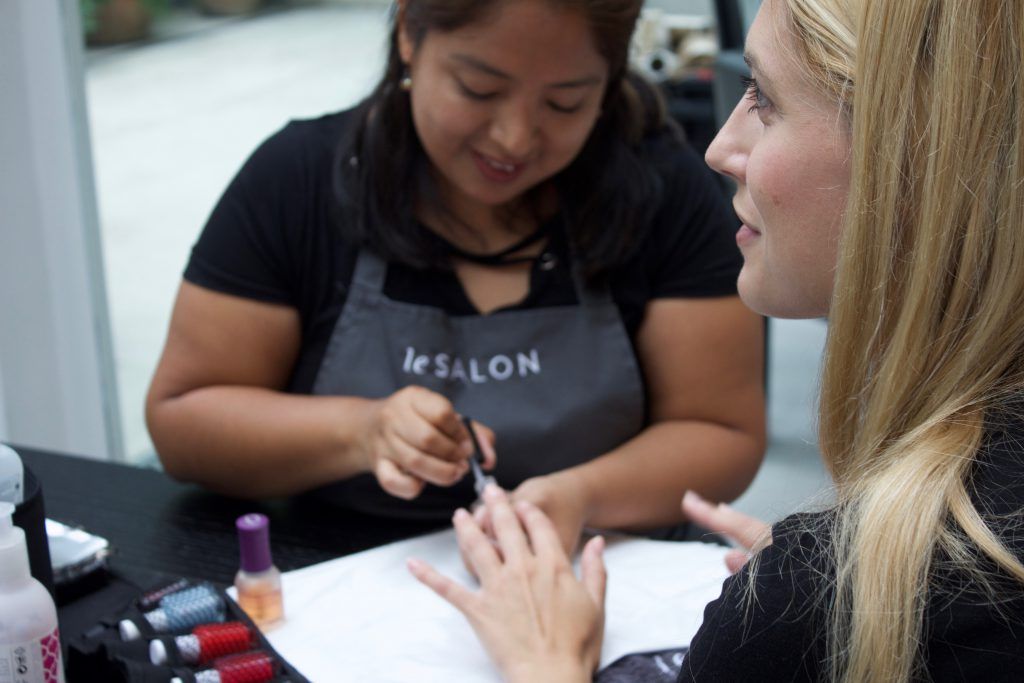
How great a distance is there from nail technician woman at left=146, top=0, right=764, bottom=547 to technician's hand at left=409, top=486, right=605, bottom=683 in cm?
11

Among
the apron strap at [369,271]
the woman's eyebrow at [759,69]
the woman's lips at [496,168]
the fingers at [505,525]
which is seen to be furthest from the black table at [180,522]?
the woman's eyebrow at [759,69]

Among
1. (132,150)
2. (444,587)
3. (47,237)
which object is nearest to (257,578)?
(444,587)

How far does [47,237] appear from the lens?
208cm

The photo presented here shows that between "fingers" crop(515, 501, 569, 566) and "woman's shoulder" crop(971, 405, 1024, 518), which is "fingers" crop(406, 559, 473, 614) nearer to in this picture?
"fingers" crop(515, 501, 569, 566)

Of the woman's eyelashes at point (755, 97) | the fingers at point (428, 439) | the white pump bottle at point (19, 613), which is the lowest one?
the fingers at point (428, 439)

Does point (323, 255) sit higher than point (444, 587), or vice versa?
point (323, 255)

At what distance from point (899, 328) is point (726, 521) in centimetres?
44

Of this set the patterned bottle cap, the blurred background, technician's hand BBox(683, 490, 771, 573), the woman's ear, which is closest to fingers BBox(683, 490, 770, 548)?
technician's hand BBox(683, 490, 771, 573)

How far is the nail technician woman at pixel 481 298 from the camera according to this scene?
1.26 metres

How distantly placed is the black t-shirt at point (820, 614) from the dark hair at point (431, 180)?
69 cm

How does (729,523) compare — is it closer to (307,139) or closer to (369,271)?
(369,271)

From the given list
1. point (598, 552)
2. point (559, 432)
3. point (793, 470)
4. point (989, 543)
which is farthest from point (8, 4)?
point (793, 470)

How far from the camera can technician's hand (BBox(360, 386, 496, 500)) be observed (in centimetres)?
118

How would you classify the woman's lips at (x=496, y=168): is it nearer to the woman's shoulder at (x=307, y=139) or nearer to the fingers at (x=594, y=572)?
the woman's shoulder at (x=307, y=139)
